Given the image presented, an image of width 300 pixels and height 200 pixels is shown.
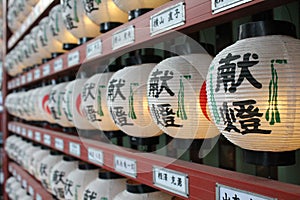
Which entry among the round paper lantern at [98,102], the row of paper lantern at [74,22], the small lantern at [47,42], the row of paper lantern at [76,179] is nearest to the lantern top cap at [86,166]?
the row of paper lantern at [76,179]

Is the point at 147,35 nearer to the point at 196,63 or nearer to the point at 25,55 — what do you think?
the point at 196,63

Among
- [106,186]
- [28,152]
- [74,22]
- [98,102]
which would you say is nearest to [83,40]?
[74,22]

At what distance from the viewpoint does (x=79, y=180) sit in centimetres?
146

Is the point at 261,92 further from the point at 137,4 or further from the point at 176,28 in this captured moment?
the point at 137,4

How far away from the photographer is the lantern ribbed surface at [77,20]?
1383 millimetres

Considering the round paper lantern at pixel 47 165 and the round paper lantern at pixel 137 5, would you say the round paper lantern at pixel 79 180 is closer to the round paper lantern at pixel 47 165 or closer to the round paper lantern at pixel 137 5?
the round paper lantern at pixel 47 165

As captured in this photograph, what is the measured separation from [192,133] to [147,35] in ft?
1.03

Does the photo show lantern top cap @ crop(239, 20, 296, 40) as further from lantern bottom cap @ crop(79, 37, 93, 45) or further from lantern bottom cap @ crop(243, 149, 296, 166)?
lantern bottom cap @ crop(79, 37, 93, 45)

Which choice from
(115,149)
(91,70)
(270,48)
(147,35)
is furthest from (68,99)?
(270,48)

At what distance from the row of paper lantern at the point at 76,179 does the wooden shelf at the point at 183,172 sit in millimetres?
46

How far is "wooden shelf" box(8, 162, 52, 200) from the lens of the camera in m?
2.11

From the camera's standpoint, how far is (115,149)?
1262mm

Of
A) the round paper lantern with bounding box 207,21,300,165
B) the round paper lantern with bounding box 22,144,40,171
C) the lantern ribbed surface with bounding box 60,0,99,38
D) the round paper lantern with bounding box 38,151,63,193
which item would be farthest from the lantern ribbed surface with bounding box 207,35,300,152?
the round paper lantern with bounding box 22,144,40,171

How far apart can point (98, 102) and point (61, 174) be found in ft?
1.91
